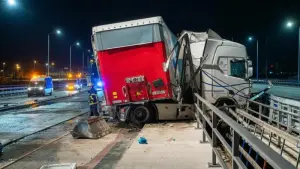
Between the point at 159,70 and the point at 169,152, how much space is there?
13.9ft

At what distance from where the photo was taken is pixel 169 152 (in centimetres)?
719

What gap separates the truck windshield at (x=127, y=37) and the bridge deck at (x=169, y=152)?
3023 mm

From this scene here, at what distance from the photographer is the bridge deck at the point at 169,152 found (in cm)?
617

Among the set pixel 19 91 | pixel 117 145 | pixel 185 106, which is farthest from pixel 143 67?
pixel 19 91

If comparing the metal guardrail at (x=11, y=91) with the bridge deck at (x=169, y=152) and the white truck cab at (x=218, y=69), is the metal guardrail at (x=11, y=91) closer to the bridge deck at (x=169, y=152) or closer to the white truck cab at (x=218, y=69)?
the white truck cab at (x=218, y=69)

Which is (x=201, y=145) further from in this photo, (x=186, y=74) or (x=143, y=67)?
(x=186, y=74)

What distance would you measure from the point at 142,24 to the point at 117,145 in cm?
405

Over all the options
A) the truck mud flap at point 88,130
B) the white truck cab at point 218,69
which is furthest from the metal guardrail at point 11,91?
the white truck cab at point 218,69

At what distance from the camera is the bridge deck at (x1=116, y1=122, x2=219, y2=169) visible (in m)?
6.17

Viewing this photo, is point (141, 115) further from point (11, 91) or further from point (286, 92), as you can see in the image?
point (11, 91)

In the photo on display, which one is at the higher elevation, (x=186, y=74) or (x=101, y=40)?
(x=101, y=40)

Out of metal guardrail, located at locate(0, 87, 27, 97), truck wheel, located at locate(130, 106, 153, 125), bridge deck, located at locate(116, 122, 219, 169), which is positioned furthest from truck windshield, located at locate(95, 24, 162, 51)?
metal guardrail, located at locate(0, 87, 27, 97)

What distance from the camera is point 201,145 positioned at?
7684 mm

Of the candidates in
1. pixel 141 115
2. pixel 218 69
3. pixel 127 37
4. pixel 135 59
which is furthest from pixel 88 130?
pixel 218 69
